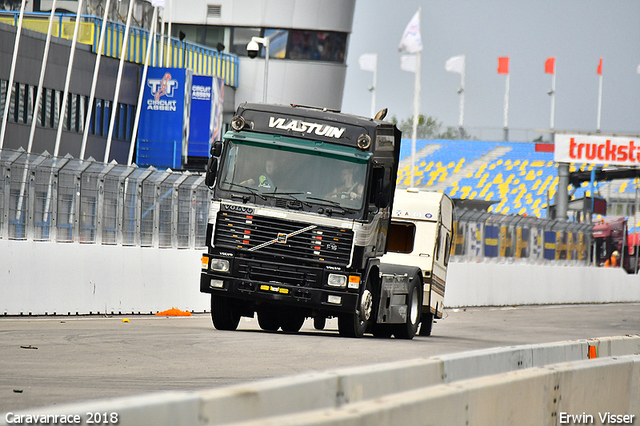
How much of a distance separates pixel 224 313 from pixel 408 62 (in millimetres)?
38442

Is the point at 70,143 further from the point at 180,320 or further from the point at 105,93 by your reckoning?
the point at 180,320

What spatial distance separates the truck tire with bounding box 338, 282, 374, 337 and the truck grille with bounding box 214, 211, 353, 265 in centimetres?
Answer: 96

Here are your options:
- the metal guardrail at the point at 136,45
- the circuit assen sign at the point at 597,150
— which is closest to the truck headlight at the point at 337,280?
the metal guardrail at the point at 136,45

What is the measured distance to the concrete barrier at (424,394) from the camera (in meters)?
3.67

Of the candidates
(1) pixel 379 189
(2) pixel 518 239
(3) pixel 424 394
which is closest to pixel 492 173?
(2) pixel 518 239

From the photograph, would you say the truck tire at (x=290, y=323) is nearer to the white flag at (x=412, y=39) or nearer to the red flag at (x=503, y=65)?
the white flag at (x=412, y=39)

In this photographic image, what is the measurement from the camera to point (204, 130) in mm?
53406

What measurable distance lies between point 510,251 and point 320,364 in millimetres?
24445

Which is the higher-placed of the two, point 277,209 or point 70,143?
point 70,143

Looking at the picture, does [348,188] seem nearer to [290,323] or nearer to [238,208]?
[238,208]

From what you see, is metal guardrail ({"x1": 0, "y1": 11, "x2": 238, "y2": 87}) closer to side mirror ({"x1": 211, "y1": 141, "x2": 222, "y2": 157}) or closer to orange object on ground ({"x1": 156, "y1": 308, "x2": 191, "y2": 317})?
orange object on ground ({"x1": 156, "y1": 308, "x2": 191, "y2": 317})

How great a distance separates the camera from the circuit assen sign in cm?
5353

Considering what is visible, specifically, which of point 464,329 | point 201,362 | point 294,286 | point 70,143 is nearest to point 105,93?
point 70,143

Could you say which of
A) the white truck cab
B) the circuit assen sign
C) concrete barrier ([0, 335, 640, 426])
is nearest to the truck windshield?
the white truck cab
